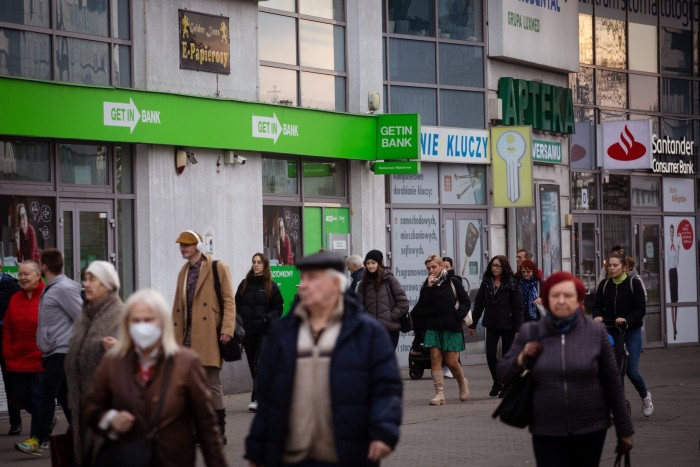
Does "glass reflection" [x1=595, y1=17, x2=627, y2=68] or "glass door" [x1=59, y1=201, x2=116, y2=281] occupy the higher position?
"glass reflection" [x1=595, y1=17, x2=627, y2=68]

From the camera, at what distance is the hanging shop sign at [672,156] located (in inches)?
1159

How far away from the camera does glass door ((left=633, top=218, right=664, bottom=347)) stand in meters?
29.4

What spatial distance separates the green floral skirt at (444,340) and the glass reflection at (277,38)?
564 centimetres

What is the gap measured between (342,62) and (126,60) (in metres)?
5.18

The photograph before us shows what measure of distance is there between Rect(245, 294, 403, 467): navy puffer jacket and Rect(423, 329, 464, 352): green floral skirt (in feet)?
34.7

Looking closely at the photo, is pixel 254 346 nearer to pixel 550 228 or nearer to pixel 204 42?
pixel 204 42

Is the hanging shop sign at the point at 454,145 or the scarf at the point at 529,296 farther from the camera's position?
the hanging shop sign at the point at 454,145

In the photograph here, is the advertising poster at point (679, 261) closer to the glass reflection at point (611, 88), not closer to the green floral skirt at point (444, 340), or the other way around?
the glass reflection at point (611, 88)

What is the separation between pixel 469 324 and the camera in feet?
60.4

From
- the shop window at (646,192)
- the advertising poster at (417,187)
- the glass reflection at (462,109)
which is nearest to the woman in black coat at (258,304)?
the advertising poster at (417,187)

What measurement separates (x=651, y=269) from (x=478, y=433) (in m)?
16.7

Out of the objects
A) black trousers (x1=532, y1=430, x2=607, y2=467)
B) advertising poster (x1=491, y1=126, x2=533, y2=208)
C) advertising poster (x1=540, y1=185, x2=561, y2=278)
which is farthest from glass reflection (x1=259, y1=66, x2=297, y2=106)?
black trousers (x1=532, y1=430, x2=607, y2=467)

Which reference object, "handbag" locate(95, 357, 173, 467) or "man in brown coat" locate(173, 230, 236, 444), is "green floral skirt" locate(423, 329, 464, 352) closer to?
"man in brown coat" locate(173, 230, 236, 444)

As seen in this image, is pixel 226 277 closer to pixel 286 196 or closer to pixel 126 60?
pixel 126 60
